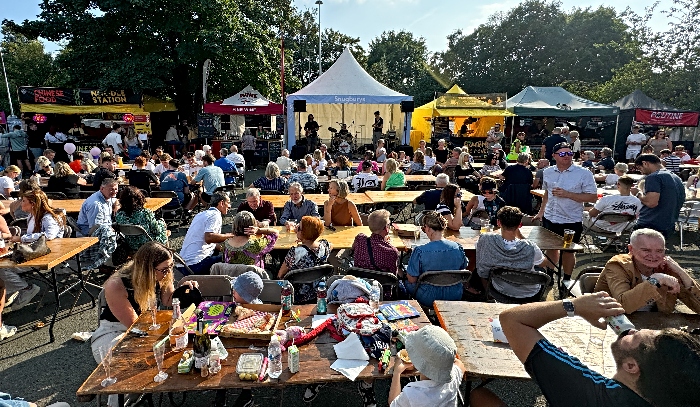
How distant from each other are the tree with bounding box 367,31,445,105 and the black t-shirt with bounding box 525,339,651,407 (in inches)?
1545

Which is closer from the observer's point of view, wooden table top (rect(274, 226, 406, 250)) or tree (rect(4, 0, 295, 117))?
wooden table top (rect(274, 226, 406, 250))

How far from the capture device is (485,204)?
6.12m

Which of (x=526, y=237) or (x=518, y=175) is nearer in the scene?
(x=526, y=237)

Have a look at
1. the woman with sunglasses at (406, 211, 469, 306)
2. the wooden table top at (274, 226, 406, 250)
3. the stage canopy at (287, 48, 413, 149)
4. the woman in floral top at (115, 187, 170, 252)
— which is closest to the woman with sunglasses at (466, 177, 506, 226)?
the wooden table top at (274, 226, 406, 250)

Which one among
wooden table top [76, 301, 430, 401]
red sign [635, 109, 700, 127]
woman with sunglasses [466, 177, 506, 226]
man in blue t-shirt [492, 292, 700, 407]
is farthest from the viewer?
red sign [635, 109, 700, 127]

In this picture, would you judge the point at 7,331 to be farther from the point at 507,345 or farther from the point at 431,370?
the point at 507,345

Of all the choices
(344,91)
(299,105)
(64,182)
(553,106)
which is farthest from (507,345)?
(553,106)

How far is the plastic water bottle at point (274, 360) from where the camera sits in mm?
2389

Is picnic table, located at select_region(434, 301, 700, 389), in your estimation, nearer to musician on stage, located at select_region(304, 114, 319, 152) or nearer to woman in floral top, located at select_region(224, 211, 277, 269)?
woman in floral top, located at select_region(224, 211, 277, 269)

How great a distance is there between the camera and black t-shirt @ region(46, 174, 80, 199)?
298 inches

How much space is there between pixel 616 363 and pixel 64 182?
29.0ft

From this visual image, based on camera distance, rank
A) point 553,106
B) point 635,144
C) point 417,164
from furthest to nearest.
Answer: point 553,106
point 635,144
point 417,164

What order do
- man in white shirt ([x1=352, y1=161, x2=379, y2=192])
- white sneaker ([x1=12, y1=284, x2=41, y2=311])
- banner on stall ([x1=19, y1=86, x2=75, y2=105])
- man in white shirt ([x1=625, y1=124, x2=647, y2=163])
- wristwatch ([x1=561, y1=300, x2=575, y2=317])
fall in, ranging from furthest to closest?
banner on stall ([x1=19, y1=86, x2=75, y2=105]) < man in white shirt ([x1=625, y1=124, x2=647, y2=163]) < man in white shirt ([x1=352, y1=161, x2=379, y2=192]) < white sneaker ([x1=12, y1=284, x2=41, y2=311]) < wristwatch ([x1=561, y1=300, x2=575, y2=317])

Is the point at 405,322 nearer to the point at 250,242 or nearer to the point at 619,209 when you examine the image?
the point at 250,242
